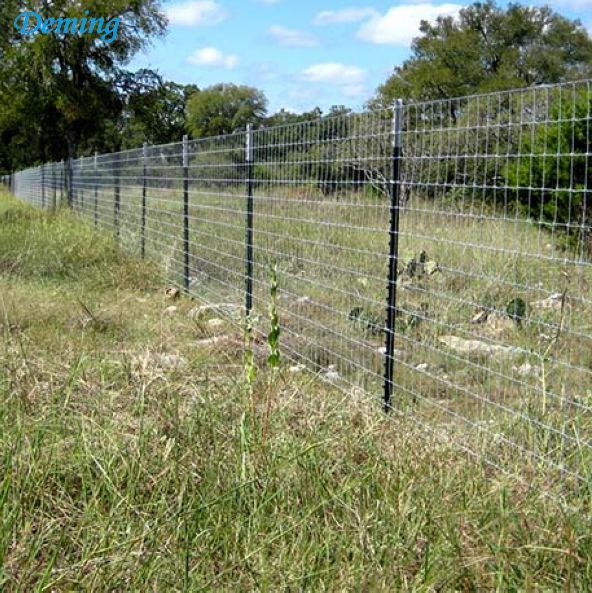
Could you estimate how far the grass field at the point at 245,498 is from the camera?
2521mm

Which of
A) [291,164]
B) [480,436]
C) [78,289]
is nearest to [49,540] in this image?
[480,436]

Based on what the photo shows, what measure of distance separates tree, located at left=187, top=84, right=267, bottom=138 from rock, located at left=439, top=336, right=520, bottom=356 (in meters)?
79.8

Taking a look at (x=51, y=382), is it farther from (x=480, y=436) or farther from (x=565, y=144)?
(x=565, y=144)

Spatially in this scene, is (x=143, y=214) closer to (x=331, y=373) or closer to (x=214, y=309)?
(x=214, y=309)

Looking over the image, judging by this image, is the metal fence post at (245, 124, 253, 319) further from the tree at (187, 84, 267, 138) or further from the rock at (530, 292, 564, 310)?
the tree at (187, 84, 267, 138)

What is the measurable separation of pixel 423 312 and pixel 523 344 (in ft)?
2.19

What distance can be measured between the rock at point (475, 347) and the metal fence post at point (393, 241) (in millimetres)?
258

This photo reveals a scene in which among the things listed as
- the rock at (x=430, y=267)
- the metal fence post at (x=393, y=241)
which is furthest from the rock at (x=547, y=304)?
the metal fence post at (x=393, y=241)

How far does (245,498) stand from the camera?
2951 mm

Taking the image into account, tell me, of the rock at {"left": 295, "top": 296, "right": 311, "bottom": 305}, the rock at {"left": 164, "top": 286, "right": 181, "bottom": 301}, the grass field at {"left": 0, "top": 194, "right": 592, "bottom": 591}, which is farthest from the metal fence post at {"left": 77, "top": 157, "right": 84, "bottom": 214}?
the grass field at {"left": 0, "top": 194, "right": 592, "bottom": 591}

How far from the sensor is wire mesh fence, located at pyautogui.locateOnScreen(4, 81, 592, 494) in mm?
3232

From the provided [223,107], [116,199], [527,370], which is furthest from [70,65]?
[223,107]

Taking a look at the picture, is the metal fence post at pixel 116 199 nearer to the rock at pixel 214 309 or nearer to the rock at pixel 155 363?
the rock at pixel 214 309

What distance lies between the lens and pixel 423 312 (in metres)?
4.25
